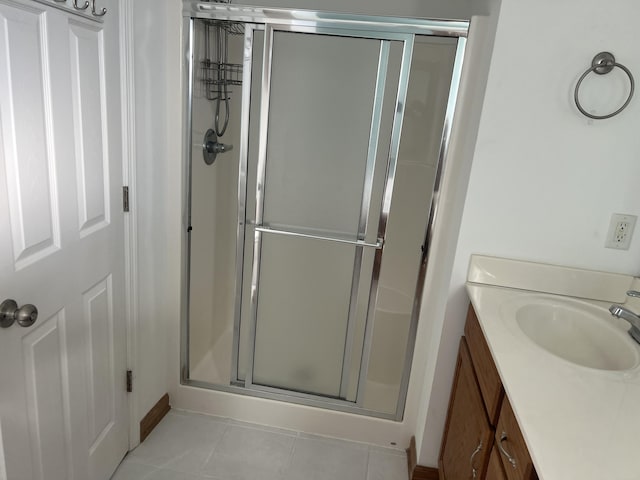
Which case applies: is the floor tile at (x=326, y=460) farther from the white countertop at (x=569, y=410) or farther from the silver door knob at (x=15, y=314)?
the silver door knob at (x=15, y=314)

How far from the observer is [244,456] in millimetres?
2053

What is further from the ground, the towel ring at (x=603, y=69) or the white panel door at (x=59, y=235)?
Answer: the towel ring at (x=603, y=69)

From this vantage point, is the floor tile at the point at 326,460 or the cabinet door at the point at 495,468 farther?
the floor tile at the point at 326,460

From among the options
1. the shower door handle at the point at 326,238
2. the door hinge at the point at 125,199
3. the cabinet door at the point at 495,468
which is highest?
the door hinge at the point at 125,199

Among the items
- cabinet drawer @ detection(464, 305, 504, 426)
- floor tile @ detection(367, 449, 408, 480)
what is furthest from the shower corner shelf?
floor tile @ detection(367, 449, 408, 480)

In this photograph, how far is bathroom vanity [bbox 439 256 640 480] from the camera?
89 centimetres

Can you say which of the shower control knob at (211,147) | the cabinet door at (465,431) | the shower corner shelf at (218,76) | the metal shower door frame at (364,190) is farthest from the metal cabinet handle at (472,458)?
the shower corner shelf at (218,76)

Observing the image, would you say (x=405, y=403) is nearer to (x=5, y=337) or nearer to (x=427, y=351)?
(x=427, y=351)

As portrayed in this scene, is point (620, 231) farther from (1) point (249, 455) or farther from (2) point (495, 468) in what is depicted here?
(1) point (249, 455)

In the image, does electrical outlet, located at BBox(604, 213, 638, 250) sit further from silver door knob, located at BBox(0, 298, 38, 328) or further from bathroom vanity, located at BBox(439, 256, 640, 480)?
silver door knob, located at BBox(0, 298, 38, 328)

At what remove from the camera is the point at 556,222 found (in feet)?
5.27

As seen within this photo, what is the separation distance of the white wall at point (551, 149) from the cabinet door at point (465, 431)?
10.6 inches

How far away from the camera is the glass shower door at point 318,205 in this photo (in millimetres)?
1892

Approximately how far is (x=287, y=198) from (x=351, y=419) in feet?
3.46
